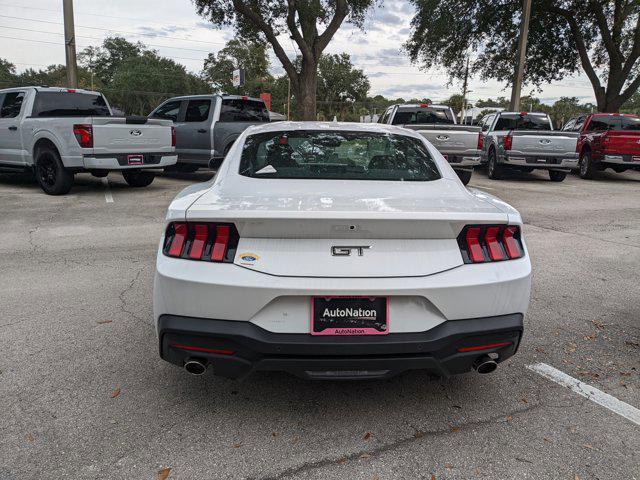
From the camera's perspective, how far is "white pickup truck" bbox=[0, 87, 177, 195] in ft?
32.0

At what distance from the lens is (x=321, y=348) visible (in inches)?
98.9

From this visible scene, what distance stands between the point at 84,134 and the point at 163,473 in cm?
860

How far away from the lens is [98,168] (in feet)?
32.4

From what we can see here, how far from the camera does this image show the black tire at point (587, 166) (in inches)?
613

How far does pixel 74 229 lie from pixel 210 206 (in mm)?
5642

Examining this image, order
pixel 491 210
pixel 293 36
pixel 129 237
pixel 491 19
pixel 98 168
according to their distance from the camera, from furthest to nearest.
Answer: pixel 491 19, pixel 293 36, pixel 98 168, pixel 129 237, pixel 491 210

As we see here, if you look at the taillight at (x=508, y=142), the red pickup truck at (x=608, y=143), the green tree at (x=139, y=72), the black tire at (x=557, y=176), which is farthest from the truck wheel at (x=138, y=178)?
the green tree at (x=139, y=72)

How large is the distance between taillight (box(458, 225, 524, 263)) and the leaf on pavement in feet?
5.69

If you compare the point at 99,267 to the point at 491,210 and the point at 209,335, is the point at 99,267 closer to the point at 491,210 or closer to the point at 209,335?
the point at 209,335

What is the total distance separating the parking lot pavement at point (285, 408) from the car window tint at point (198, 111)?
802 centimetres

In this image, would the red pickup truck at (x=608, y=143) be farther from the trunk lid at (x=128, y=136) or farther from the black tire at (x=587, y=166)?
the trunk lid at (x=128, y=136)

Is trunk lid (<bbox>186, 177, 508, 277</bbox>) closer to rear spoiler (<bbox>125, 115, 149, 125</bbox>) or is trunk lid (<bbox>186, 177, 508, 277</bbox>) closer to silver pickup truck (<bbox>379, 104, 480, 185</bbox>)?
rear spoiler (<bbox>125, 115, 149, 125</bbox>)

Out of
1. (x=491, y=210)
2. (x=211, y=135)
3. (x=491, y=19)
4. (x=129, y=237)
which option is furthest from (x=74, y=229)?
(x=491, y=19)

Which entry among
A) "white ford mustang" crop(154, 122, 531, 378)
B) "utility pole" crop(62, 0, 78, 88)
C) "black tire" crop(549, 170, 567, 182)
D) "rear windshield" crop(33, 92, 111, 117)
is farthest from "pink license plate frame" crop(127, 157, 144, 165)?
"black tire" crop(549, 170, 567, 182)
